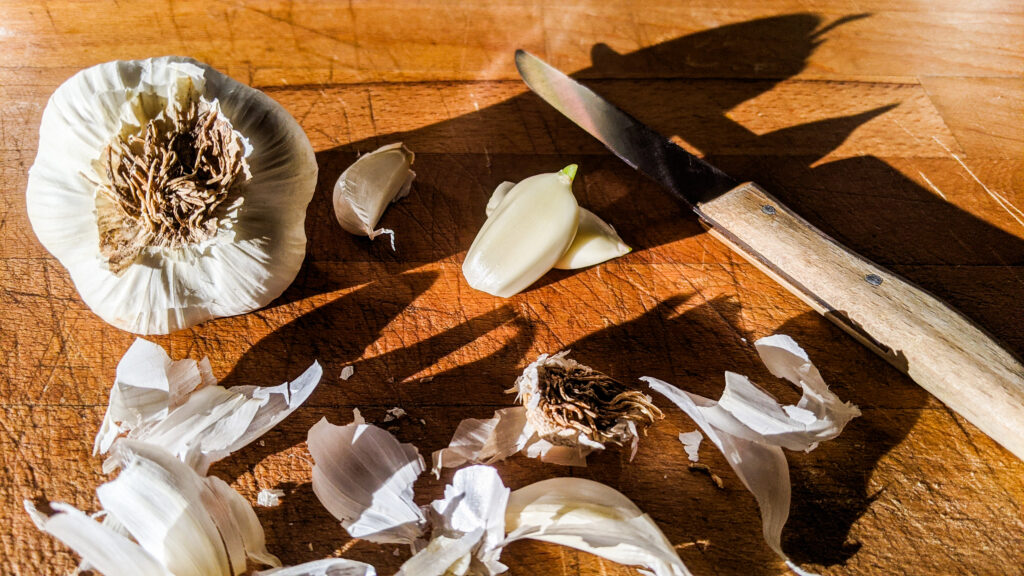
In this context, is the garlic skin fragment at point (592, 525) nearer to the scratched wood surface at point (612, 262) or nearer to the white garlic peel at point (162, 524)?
the scratched wood surface at point (612, 262)

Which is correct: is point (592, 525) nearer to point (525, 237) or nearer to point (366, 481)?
point (366, 481)

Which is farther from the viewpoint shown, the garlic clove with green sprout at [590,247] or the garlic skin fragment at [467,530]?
the garlic clove with green sprout at [590,247]

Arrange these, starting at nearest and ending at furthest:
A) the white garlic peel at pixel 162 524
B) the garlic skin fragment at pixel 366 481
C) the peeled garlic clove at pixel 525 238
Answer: the white garlic peel at pixel 162 524, the garlic skin fragment at pixel 366 481, the peeled garlic clove at pixel 525 238

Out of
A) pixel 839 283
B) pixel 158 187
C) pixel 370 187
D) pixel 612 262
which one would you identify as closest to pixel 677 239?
pixel 612 262

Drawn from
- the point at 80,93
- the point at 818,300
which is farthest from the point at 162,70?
the point at 818,300

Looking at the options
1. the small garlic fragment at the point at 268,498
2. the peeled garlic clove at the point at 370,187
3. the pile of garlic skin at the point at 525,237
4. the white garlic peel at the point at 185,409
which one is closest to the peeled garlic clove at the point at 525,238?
the pile of garlic skin at the point at 525,237

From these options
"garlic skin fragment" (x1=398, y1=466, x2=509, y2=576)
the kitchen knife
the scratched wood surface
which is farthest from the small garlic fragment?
the kitchen knife

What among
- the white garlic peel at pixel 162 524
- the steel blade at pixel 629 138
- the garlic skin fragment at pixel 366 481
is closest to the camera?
the white garlic peel at pixel 162 524

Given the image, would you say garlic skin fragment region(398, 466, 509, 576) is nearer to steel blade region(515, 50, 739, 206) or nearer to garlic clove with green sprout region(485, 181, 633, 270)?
garlic clove with green sprout region(485, 181, 633, 270)
